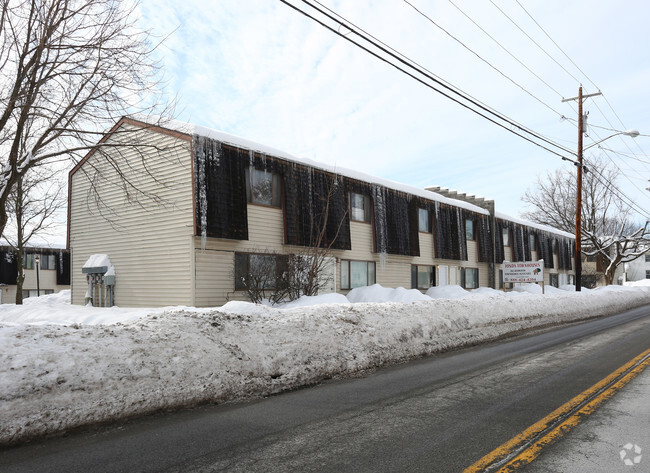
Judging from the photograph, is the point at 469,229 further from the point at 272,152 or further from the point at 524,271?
the point at 272,152

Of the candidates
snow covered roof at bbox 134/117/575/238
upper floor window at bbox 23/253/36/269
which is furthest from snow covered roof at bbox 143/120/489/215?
upper floor window at bbox 23/253/36/269

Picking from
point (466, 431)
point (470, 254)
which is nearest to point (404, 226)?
point (470, 254)

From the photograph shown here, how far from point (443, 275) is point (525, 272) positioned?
15.8 feet

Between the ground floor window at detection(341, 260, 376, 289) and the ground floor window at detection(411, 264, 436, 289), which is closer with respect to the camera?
the ground floor window at detection(341, 260, 376, 289)

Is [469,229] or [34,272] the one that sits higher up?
[469,229]

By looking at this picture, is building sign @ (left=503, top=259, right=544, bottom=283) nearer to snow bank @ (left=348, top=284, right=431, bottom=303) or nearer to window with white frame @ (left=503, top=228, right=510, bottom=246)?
snow bank @ (left=348, top=284, right=431, bottom=303)

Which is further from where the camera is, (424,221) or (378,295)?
(424,221)

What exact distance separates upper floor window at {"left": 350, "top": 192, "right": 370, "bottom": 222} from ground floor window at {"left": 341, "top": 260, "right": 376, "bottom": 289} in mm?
2021

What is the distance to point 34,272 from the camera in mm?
38000

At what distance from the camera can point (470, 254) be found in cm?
2922

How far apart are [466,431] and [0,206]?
9.60 m

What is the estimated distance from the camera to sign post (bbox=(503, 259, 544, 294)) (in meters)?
22.8

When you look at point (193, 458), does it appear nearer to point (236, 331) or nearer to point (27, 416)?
point (27, 416)

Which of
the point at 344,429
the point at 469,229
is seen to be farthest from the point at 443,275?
the point at 344,429
